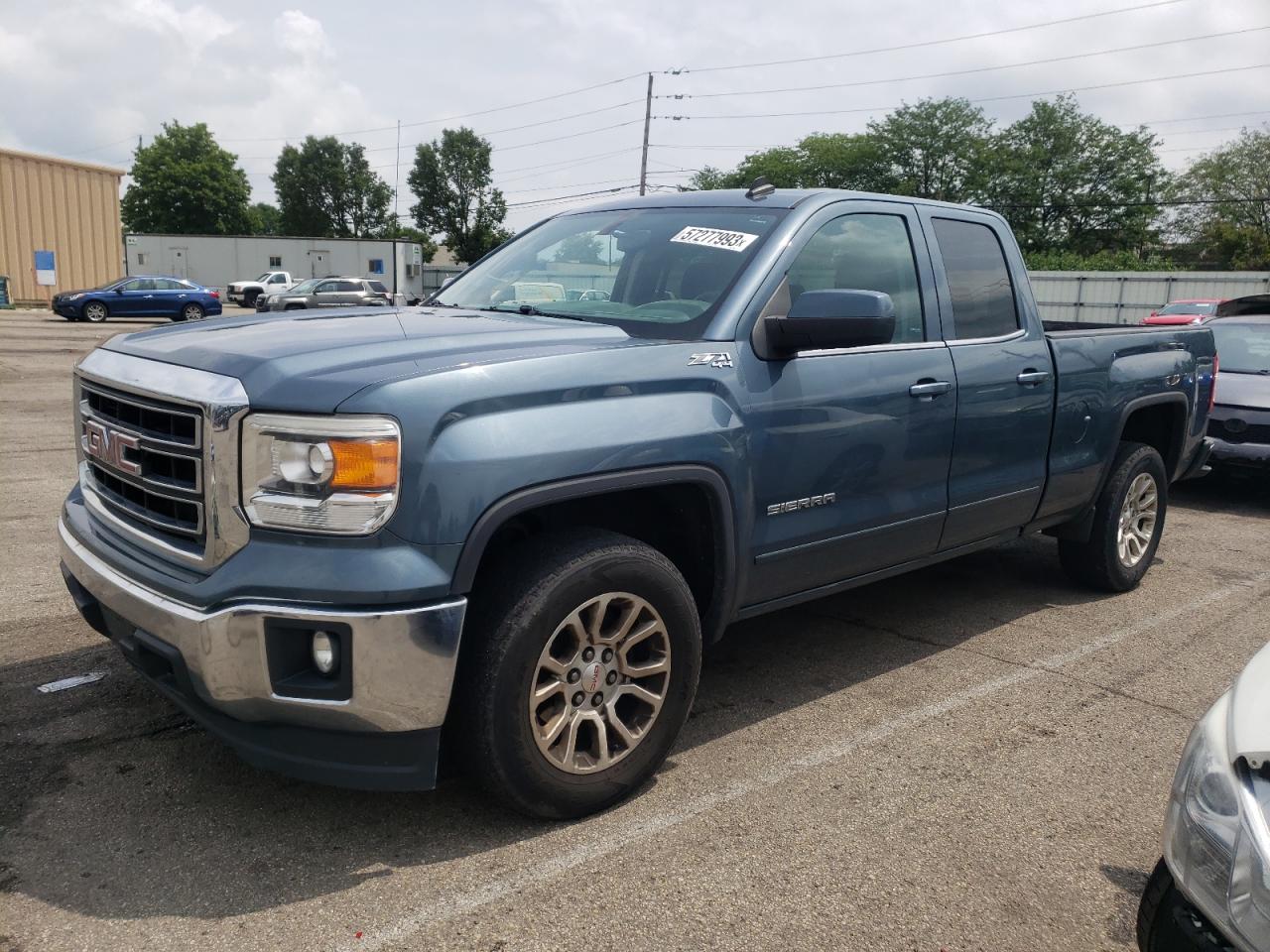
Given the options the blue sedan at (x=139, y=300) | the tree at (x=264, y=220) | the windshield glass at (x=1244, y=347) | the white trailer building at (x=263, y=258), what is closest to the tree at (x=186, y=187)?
the tree at (x=264, y=220)

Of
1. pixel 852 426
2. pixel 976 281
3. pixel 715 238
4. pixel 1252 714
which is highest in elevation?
pixel 715 238

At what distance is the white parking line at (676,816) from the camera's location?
2.58 meters

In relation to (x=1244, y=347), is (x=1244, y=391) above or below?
below

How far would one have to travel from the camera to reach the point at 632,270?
12.9 feet

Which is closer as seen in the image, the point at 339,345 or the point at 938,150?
the point at 339,345

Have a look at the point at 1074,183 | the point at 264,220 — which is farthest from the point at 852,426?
the point at 264,220

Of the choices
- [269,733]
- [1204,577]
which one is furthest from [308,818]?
[1204,577]

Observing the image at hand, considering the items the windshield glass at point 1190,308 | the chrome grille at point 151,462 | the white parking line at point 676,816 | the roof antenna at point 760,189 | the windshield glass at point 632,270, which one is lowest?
the white parking line at point 676,816

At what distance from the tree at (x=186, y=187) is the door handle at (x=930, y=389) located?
82.3m

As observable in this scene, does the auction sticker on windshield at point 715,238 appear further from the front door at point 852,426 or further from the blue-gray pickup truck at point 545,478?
the front door at point 852,426

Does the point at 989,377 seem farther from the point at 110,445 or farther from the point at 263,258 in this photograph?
the point at 263,258

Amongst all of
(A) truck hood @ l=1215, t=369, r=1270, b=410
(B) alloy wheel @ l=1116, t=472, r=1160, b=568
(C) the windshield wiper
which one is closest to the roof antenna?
(C) the windshield wiper

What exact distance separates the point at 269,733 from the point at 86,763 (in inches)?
41.2

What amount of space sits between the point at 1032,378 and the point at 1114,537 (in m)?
1.39
